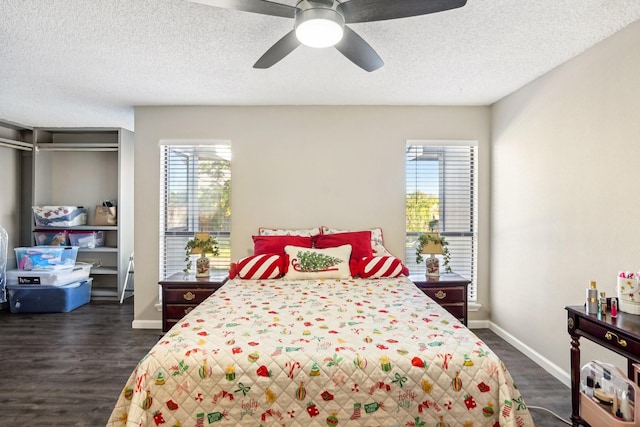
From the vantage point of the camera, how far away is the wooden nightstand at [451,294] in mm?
3373

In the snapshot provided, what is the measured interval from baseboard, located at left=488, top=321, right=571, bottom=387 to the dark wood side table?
74 centimetres

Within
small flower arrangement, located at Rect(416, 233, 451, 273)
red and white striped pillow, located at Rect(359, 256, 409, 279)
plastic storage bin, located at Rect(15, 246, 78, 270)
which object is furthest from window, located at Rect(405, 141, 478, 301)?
plastic storage bin, located at Rect(15, 246, 78, 270)

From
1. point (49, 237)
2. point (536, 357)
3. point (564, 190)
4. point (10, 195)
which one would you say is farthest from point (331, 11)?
point (10, 195)

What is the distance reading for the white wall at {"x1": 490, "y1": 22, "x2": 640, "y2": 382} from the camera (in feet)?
7.32

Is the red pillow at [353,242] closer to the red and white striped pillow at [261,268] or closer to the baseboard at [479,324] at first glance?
the red and white striped pillow at [261,268]

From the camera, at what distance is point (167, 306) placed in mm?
3445

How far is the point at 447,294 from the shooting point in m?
3.40

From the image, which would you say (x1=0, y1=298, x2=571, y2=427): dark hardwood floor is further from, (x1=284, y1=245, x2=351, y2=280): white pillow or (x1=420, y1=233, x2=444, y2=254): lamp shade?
(x1=284, y1=245, x2=351, y2=280): white pillow

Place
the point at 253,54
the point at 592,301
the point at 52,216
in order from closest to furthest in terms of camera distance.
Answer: the point at 592,301, the point at 253,54, the point at 52,216

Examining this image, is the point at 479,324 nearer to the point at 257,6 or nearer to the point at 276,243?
the point at 276,243

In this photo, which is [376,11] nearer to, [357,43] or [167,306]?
[357,43]

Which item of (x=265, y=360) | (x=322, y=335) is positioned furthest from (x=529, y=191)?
(x=265, y=360)

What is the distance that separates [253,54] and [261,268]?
173 centimetres

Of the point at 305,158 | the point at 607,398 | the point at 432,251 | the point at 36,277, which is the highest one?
the point at 305,158
